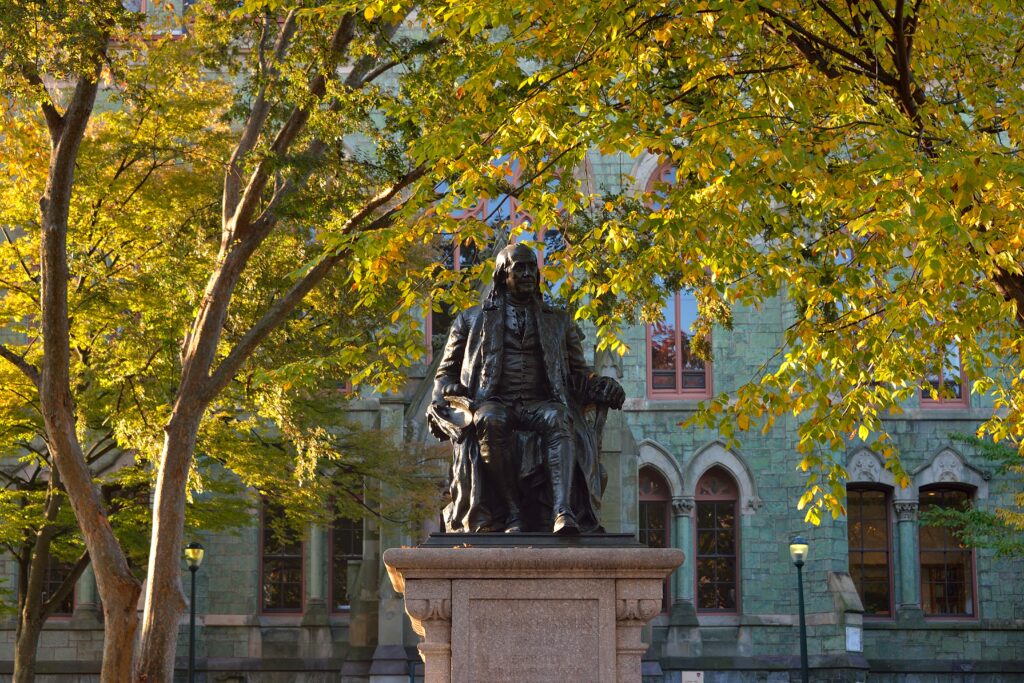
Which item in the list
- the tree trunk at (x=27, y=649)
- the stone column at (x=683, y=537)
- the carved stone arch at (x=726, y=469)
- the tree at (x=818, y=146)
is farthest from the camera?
the carved stone arch at (x=726, y=469)

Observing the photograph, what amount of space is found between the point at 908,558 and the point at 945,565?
1119mm

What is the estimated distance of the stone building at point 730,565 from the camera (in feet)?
96.1

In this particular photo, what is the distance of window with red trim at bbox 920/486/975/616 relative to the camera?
30688mm

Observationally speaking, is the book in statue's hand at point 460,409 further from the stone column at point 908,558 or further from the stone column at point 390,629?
the stone column at point 908,558

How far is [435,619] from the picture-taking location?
8906 millimetres

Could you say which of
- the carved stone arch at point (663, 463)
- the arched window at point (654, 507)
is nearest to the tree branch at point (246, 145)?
the carved stone arch at point (663, 463)

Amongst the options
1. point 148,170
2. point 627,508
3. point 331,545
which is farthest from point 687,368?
point 148,170

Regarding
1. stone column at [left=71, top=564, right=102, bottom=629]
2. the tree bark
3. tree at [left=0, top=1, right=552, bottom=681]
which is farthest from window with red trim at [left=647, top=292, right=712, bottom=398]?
the tree bark

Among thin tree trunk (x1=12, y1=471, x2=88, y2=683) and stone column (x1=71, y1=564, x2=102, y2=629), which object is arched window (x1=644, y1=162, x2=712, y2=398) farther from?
thin tree trunk (x1=12, y1=471, x2=88, y2=683)

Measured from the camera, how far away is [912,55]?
45.2 ft

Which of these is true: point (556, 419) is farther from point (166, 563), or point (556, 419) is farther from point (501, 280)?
point (166, 563)

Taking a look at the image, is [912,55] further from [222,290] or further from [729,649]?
[729,649]

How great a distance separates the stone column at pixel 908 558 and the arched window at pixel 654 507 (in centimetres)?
466

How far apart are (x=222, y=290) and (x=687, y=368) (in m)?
14.9
